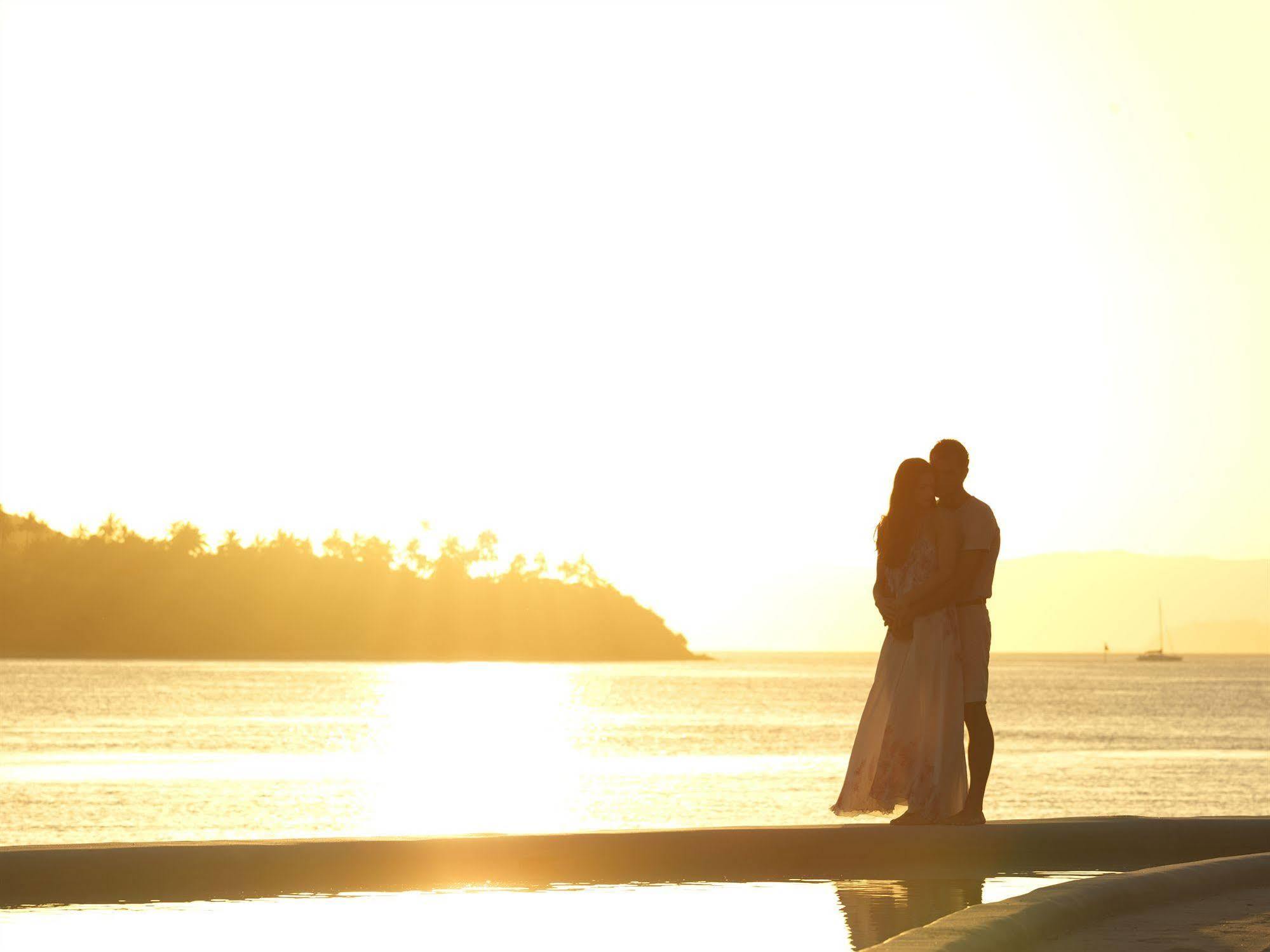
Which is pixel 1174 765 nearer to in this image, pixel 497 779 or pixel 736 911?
pixel 497 779

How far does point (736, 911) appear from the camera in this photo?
239 inches

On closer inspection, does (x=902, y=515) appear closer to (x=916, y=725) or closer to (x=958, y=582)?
(x=958, y=582)

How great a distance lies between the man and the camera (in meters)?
8.55

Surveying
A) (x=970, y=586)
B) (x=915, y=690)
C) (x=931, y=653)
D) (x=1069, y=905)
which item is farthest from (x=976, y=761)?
(x=1069, y=905)

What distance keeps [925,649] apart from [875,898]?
2.46 meters

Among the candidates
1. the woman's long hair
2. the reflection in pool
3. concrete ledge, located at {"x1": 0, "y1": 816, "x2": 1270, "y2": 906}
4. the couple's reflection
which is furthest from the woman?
the reflection in pool

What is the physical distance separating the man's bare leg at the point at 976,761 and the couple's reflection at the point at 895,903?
1.34 m

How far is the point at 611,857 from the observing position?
270 inches

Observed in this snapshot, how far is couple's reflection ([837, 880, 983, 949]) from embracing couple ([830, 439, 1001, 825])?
164 cm

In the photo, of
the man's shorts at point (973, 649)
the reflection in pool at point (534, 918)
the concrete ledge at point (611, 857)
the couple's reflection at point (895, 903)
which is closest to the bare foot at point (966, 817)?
the man's shorts at point (973, 649)

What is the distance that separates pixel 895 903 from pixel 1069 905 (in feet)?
3.82

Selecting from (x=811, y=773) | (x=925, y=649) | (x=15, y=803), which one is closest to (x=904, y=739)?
(x=925, y=649)

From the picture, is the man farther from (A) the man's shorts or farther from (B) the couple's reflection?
(B) the couple's reflection

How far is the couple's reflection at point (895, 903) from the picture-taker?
5727 millimetres
